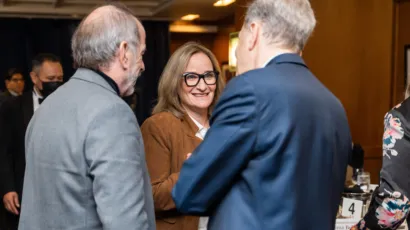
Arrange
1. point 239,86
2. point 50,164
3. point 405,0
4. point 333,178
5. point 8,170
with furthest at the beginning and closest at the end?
point 405,0 → point 8,170 → point 50,164 → point 333,178 → point 239,86

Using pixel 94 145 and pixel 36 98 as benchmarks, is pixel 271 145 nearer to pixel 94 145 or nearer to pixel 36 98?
pixel 94 145

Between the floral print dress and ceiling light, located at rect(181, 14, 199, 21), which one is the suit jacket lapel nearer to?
the floral print dress

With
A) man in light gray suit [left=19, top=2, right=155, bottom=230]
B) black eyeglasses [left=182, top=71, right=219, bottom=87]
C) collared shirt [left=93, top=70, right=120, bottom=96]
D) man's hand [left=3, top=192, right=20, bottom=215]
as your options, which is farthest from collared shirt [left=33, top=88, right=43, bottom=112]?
collared shirt [left=93, top=70, right=120, bottom=96]

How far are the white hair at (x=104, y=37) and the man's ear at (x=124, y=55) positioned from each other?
1 centimetres

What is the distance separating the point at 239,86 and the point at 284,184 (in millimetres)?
255

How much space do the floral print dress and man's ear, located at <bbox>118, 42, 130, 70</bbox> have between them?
913mm

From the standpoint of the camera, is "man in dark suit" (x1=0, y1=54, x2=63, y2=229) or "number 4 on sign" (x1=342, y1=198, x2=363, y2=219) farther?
"man in dark suit" (x1=0, y1=54, x2=63, y2=229)

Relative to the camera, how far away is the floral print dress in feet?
5.48

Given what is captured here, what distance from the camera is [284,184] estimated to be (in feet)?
3.89

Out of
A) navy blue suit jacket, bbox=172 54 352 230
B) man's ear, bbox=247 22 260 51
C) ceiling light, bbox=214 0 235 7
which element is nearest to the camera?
navy blue suit jacket, bbox=172 54 352 230

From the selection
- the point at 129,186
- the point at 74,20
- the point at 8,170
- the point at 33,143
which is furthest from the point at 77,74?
the point at 74,20

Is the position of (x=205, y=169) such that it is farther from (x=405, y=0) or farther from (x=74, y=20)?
(x=74, y=20)

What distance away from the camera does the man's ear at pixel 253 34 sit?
1.27 m

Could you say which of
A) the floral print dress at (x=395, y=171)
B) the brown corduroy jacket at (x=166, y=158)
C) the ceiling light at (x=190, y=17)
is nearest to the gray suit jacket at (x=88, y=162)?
the brown corduroy jacket at (x=166, y=158)
